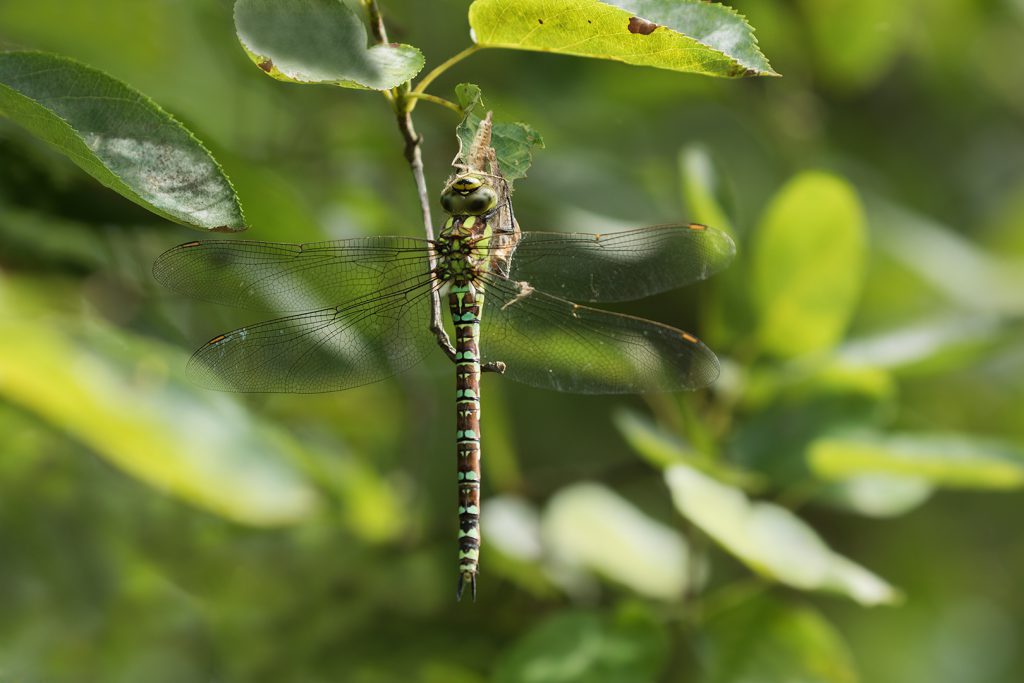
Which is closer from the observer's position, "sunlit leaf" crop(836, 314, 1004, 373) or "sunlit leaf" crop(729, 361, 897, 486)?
"sunlit leaf" crop(729, 361, 897, 486)

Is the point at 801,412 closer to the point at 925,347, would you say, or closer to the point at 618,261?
the point at 925,347

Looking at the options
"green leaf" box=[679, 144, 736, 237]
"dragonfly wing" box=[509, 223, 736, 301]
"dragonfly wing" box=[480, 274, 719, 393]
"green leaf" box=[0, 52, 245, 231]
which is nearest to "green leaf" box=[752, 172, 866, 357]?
"green leaf" box=[679, 144, 736, 237]

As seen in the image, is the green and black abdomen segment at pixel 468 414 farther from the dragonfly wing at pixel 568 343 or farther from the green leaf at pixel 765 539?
the green leaf at pixel 765 539

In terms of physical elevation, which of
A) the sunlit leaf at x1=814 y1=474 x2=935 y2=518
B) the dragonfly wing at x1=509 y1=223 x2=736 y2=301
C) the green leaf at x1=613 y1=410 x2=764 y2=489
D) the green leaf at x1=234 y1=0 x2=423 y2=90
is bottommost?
the sunlit leaf at x1=814 y1=474 x2=935 y2=518

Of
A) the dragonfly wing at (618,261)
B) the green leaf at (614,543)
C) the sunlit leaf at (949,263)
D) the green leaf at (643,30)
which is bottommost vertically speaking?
the green leaf at (614,543)

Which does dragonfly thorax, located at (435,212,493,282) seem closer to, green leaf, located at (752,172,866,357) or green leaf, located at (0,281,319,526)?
green leaf, located at (0,281,319,526)

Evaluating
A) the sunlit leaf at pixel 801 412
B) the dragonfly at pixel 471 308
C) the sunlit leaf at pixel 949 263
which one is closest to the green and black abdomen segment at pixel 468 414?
the dragonfly at pixel 471 308
